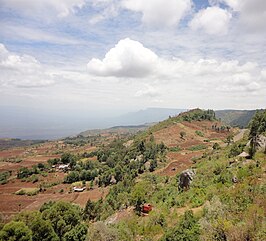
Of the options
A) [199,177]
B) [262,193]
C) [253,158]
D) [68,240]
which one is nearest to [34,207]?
[68,240]

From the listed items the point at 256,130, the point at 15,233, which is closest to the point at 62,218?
the point at 15,233

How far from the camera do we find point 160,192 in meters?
36.6

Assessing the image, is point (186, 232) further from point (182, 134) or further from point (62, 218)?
point (182, 134)

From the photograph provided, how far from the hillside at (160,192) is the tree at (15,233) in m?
1.60

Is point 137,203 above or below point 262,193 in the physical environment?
below

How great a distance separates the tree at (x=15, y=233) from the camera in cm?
2572

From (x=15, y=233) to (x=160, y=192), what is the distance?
741 inches

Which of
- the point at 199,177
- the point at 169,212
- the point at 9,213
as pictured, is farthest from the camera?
the point at 9,213

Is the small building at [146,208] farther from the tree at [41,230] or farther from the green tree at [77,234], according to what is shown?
the tree at [41,230]

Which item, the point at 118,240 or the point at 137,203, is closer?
the point at 118,240

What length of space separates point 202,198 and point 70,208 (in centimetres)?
1672

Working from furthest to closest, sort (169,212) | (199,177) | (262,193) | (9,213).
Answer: (9,213), (199,177), (169,212), (262,193)

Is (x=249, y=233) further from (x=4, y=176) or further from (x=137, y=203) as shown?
(x=4, y=176)

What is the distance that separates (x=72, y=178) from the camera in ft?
258
